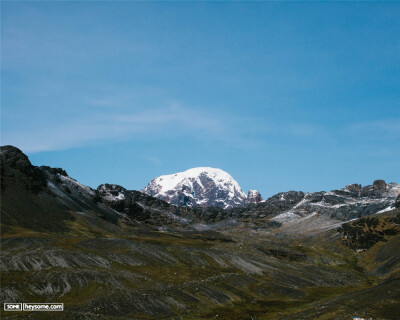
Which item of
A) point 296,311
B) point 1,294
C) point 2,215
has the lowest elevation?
point 296,311

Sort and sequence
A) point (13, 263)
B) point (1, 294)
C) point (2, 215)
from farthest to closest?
point (2, 215) → point (13, 263) → point (1, 294)

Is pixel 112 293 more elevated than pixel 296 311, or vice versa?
pixel 112 293

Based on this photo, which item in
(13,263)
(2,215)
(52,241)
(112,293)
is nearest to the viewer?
(112,293)

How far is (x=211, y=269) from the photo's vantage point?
158 m

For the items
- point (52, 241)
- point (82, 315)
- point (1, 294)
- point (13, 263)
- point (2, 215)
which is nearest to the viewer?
point (82, 315)

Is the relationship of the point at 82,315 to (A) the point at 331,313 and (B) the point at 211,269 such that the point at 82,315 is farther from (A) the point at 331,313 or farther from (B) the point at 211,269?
(B) the point at 211,269

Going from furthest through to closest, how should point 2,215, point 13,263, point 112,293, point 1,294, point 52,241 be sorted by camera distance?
point 2,215
point 52,241
point 13,263
point 112,293
point 1,294

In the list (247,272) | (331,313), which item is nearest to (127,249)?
(247,272)

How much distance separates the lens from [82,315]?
89562 mm

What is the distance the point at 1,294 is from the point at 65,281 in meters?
17.1

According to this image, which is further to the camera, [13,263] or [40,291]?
[13,263]

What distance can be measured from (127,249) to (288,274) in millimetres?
62832

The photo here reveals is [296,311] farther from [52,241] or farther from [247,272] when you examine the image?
[52,241]

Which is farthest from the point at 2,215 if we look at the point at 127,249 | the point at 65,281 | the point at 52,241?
the point at 65,281
